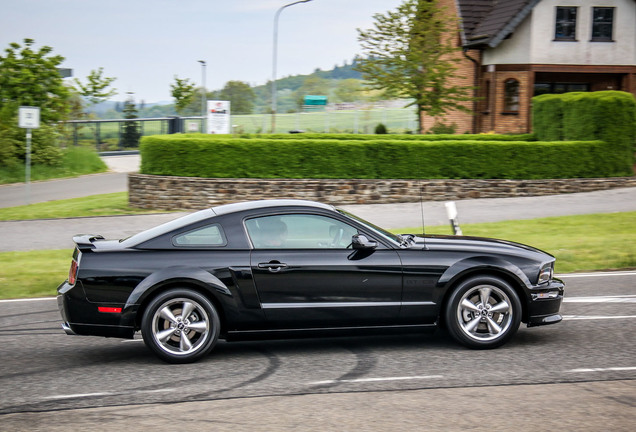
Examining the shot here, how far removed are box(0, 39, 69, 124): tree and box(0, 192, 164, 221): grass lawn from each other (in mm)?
11031

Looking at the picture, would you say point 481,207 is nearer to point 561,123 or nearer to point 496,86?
point 561,123

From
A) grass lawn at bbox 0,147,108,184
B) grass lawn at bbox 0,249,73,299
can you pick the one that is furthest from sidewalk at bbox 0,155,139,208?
grass lawn at bbox 0,249,73,299

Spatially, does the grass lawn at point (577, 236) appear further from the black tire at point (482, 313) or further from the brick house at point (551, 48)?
the brick house at point (551, 48)

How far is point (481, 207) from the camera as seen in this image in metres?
19.7

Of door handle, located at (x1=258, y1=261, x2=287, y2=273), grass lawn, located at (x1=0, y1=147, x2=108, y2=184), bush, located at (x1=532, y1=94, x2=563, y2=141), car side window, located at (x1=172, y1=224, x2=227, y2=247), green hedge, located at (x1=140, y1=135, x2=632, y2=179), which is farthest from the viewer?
grass lawn, located at (x1=0, y1=147, x2=108, y2=184)

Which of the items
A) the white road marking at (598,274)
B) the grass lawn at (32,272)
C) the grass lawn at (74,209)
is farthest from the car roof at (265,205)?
the grass lawn at (74,209)

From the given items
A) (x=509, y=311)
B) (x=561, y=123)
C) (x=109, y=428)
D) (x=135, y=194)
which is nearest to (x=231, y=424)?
Answer: (x=109, y=428)

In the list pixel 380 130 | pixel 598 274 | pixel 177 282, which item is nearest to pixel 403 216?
pixel 598 274

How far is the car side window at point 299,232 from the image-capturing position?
7113mm

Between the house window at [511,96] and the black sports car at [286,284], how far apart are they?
88.8 ft

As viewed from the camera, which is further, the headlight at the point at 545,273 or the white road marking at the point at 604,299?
the white road marking at the point at 604,299

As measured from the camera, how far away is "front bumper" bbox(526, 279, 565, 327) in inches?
284

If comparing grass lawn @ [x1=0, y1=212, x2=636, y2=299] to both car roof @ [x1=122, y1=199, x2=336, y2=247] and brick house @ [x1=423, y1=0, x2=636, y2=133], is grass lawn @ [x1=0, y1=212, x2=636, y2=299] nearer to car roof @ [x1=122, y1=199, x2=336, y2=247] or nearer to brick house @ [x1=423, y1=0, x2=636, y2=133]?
car roof @ [x1=122, y1=199, x2=336, y2=247]

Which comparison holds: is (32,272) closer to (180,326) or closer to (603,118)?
(180,326)
